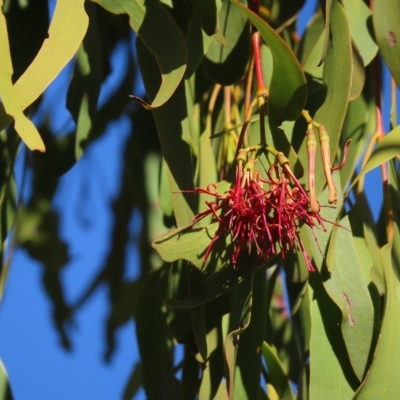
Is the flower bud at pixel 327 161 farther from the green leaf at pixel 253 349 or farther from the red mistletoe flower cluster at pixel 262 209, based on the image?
the green leaf at pixel 253 349

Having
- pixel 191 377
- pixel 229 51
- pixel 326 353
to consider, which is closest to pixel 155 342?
pixel 191 377

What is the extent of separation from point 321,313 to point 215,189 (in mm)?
163

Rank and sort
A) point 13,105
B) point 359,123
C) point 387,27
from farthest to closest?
point 359,123, point 387,27, point 13,105

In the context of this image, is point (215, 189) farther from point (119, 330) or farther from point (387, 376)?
point (119, 330)

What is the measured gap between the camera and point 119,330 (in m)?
1.21

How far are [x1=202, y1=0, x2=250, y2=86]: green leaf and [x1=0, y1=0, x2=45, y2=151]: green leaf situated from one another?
0.21m

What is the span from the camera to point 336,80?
2.34 feet

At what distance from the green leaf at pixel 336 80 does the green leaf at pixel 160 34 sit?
0.13m

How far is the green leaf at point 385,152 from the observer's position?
737 millimetres

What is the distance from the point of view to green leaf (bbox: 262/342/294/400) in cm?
87

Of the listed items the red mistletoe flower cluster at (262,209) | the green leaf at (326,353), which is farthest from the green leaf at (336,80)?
the green leaf at (326,353)

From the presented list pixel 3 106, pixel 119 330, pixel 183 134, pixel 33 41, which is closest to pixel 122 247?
pixel 119 330

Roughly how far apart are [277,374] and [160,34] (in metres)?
0.40

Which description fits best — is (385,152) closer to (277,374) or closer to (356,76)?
(356,76)
